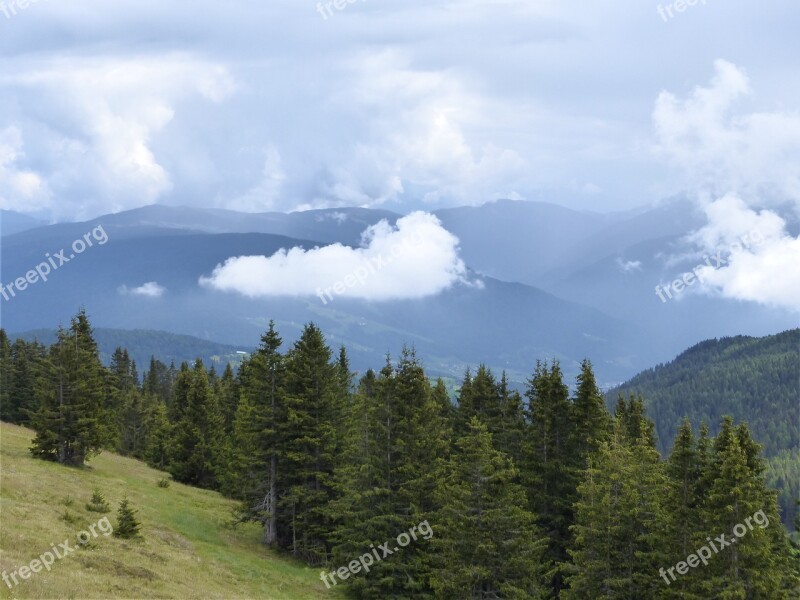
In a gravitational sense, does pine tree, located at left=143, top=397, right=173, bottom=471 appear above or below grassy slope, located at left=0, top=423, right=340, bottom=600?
above

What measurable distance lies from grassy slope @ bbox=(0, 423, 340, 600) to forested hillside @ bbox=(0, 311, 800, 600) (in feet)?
8.62

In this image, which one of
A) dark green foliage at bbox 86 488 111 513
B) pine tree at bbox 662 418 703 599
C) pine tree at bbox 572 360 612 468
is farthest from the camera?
pine tree at bbox 572 360 612 468

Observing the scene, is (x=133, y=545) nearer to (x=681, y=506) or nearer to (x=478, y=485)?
(x=478, y=485)

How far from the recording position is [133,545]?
3597cm

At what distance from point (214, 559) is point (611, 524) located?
21.3 m

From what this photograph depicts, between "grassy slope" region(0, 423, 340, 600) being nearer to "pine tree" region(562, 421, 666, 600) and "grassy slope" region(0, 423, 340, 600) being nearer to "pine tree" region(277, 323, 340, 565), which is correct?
"pine tree" region(277, 323, 340, 565)

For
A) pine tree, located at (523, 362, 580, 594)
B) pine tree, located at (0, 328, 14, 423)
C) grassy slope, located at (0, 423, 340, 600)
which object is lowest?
grassy slope, located at (0, 423, 340, 600)

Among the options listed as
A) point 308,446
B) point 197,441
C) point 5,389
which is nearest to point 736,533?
point 308,446

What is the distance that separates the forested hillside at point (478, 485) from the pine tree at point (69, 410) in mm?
124

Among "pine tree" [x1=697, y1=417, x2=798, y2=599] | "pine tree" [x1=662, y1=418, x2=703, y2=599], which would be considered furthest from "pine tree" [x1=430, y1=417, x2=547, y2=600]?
"pine tree" [x1=697, y1=417, x2=798, y2=599]

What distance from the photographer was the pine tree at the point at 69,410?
55.0 metres

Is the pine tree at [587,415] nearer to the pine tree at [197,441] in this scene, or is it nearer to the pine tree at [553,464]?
the pine tree at [553,464]

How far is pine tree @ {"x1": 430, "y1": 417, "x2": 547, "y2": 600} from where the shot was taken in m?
36.8

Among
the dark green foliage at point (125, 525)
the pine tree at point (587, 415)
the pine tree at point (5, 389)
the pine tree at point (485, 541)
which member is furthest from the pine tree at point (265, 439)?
the pine tree at point (5, 389)
